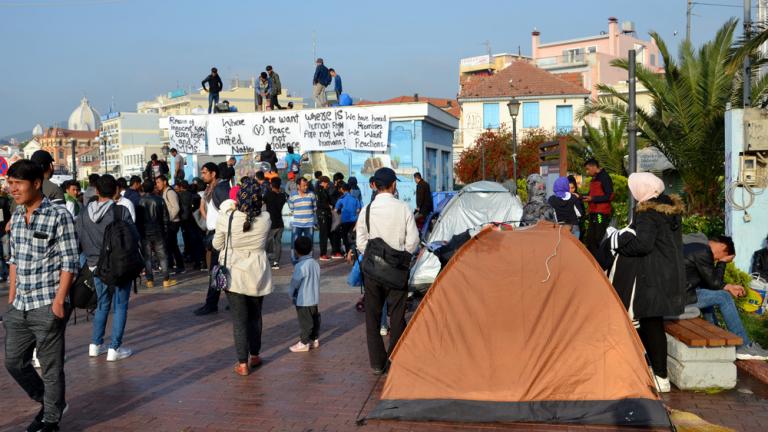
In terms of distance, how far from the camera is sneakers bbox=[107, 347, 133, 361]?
7664 mm

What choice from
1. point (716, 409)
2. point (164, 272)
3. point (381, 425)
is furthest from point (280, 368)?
point (164, 272)

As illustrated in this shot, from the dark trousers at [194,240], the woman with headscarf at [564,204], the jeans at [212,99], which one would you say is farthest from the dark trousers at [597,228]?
the jeans at [212,99]

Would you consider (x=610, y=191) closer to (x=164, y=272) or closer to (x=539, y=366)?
(x=539, y=366)

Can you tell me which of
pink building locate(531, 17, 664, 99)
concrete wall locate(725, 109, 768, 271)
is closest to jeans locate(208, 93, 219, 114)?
concrete wall locate(725, 109, 768, 271)

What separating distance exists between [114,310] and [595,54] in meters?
60.8

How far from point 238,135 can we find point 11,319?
15431 millimetres

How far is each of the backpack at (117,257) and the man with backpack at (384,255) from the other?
234cm

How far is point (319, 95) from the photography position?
2114 centimetres

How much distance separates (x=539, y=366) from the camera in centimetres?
570

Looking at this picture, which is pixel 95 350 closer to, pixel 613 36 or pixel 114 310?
pixel 114 310

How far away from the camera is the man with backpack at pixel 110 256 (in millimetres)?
7215

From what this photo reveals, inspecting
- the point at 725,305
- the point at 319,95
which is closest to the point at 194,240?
the point at 319,95

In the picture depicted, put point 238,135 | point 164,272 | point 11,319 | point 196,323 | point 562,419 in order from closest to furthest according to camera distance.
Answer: point 11,319, point 562,419, point 196,323, point 164,272, point 238,135

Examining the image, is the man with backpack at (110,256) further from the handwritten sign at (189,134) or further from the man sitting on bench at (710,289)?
the handwritten sign at (189,134)
